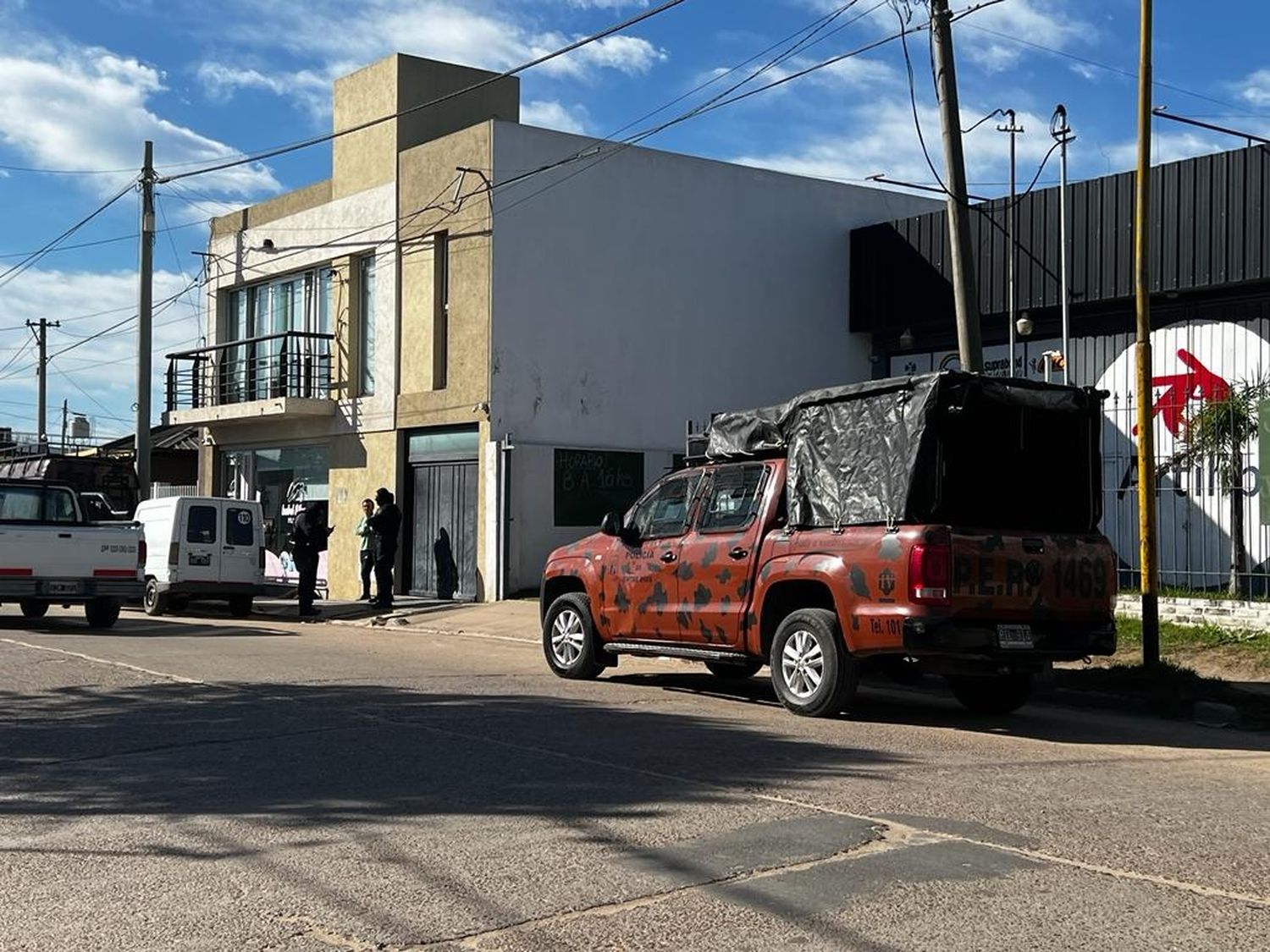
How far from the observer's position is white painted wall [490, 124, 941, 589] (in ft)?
76.4

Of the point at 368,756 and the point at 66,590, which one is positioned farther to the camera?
the point at 66,590

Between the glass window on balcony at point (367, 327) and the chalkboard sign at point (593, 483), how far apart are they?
16.1 feet

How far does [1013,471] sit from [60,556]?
12657mm

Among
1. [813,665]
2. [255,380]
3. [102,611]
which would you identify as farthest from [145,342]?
[813,665]

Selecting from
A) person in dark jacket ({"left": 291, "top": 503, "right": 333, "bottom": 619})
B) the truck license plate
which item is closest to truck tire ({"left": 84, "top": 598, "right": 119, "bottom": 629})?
person in dark jacket ({"left": 291, "top": 503, "right": 333, "bottom": 619})

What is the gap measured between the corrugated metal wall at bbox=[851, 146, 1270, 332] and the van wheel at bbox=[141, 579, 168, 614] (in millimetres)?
13804

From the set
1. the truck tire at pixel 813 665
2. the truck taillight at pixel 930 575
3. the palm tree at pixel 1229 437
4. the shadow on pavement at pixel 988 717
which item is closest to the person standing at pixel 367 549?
the shadow on pavement at pixel 988 717

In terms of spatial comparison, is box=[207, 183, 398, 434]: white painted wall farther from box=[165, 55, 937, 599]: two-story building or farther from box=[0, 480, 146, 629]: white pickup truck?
box=[0, 480, 146, 629]: white pickup truck

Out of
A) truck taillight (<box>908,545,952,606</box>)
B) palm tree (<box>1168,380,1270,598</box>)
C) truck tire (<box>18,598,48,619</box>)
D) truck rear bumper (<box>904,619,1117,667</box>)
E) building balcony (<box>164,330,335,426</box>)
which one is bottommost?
truck tire (<box>18,598,48,619</box>)

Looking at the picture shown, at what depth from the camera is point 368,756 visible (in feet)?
27.1

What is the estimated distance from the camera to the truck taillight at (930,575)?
952cm

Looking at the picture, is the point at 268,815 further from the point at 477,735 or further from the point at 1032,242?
the point at 1032,242

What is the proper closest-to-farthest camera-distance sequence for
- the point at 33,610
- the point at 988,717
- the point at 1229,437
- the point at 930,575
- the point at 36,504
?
the point at 930,575, the point at 988,717, the point at 1229,437, the point at 36,504, the point at 33,610

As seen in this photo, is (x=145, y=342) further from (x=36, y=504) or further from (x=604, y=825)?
(x=604, y=825)
